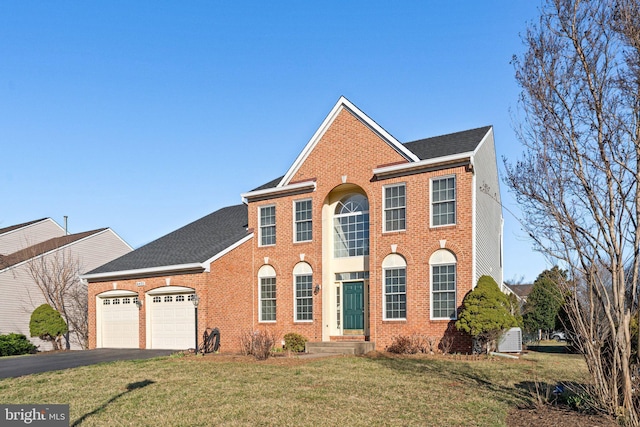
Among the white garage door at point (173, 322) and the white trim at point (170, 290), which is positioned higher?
the white trim at point (170, 290)

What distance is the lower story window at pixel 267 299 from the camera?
81.7 ft

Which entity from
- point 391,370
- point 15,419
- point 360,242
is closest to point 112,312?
point 360,242

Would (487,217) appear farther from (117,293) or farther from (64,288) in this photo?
(64,288)

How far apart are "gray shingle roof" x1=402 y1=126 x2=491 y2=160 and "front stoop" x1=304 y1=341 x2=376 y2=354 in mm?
7074

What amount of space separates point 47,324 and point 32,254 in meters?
5.29

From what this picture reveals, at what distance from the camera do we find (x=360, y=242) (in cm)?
2327

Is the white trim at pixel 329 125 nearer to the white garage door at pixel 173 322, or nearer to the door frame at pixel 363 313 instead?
the door frame at pixel 363 313

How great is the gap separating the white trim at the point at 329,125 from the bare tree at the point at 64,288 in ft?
51.6

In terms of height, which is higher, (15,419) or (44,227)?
(44,227)

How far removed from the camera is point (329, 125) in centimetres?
2375

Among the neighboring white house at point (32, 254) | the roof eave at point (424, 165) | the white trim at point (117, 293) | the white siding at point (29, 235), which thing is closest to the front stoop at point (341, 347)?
the roof eave at point (424, 165)

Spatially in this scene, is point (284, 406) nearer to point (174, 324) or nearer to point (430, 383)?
point (430, 383)

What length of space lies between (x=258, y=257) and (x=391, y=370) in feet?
36.8

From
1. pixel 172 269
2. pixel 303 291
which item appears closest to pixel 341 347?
pixel 303 291
